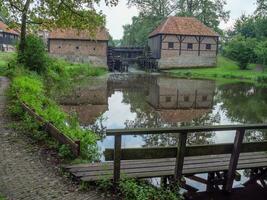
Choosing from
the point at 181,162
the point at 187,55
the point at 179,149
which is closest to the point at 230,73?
the point at 187,55

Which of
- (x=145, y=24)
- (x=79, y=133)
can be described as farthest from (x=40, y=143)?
(x=145, y=24)

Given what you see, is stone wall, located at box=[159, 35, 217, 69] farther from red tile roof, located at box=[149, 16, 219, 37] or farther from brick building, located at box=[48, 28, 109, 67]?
brick building, located at box=[48, 28, 109, 67]

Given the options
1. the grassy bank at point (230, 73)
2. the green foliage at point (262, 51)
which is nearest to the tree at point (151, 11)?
the grassy bank at point (230, 73)

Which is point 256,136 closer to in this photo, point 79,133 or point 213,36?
point 79,133

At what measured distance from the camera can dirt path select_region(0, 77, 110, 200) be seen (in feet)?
18.6

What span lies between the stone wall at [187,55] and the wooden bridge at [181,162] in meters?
42.9

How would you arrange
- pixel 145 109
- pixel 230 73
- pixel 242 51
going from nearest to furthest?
1. pixel 145 109
2. pixel 230 73
3. pixel 242 51

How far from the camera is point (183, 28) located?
5003 cm

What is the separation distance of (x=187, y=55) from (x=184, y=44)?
5.44ft

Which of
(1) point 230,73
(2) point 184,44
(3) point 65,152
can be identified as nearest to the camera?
(3) point 65,152

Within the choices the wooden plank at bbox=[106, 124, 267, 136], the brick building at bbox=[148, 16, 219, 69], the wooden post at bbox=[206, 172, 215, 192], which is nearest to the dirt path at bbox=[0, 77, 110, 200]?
the wooden plank at bbox=[106, 124, 267, 136]

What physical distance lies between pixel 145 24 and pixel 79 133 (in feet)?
185

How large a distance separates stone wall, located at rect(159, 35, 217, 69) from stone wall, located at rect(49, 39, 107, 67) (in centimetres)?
864

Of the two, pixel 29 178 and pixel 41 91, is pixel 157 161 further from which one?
pixel 41 91
